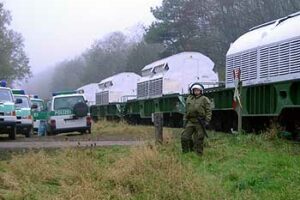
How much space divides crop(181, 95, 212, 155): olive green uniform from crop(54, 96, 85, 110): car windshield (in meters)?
14.0

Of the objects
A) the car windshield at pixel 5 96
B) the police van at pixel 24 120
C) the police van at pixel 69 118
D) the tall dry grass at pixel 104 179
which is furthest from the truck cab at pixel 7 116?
the tall dry grass at pixel 104 179

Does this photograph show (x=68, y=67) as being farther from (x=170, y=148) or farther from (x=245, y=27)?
(x=170, y=148)

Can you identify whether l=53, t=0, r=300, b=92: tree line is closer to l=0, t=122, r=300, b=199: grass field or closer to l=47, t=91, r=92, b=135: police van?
l=47, t=91, r=92, b=135: police van

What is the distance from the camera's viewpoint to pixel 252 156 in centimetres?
1252

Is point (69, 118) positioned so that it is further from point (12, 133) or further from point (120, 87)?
point (120, 87)

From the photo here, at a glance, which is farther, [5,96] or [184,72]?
[184,72]

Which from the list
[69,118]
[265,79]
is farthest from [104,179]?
[69,118]

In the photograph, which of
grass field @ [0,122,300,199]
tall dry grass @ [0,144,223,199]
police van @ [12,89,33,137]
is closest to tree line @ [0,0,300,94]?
police van @ [12,89,33,137]

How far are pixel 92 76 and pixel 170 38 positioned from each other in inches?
1742

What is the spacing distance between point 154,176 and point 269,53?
1014 centimetres

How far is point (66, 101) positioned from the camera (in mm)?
26953

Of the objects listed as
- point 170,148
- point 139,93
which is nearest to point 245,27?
point 139,93

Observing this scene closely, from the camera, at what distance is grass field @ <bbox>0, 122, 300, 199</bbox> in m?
8.36

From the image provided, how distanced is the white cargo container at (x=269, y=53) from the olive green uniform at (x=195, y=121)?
446cm
